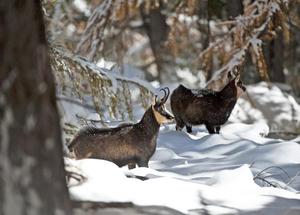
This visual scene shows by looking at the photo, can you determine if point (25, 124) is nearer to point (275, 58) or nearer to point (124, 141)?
point (124, 141)

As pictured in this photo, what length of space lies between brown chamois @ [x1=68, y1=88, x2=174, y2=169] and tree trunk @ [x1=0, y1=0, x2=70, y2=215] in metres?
2.70

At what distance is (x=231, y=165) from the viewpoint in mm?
7094

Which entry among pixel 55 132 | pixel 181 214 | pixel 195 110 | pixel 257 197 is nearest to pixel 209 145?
pixel 195 110

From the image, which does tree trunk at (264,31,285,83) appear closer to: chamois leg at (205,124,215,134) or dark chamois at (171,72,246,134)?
dark chamois at (171,72,246,134)

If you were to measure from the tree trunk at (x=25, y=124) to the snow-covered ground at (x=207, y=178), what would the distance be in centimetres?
121

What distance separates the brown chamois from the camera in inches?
243

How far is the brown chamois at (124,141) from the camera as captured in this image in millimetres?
6168

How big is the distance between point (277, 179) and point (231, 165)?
53 cm

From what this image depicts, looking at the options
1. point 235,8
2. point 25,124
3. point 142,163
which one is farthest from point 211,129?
point 25,124

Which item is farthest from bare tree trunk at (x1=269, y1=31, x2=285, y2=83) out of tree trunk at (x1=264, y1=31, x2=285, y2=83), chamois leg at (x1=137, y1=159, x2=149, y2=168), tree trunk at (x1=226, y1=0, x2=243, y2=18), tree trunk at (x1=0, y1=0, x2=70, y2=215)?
tree trunk at (x1=0, y1=0, x2=70, y2=215)

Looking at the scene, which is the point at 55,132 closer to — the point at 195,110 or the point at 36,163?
the point at 36,163

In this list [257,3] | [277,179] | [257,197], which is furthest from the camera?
[257,3]

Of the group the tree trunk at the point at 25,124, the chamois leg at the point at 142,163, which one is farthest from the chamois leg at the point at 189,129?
the tree trunk at the point at 25,124

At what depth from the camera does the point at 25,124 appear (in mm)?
3260
